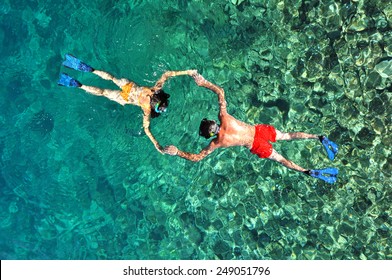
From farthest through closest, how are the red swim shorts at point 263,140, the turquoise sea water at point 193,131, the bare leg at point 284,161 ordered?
the turquoise sea water at point 193,131, the bare leg at point 284,161, the red swim shorts at point 263,140

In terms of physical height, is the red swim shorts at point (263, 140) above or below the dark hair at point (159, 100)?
below

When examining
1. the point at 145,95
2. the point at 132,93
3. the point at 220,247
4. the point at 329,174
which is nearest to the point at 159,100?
the point at 145,95

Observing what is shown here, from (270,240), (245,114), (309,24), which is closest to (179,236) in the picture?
(270,240)

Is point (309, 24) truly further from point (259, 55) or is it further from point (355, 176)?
point (355, 176)

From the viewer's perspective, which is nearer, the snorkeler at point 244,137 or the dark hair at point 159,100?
the snorkeler at point 244,137

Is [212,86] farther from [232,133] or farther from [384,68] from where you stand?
[384,68]

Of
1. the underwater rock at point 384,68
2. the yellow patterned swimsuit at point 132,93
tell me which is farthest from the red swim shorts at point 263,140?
the underwater rock at point 384,68

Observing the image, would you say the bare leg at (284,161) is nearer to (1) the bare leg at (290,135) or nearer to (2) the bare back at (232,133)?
(1) the bare leg at (290,135)
